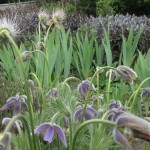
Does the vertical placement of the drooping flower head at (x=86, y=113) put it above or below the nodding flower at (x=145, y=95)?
above

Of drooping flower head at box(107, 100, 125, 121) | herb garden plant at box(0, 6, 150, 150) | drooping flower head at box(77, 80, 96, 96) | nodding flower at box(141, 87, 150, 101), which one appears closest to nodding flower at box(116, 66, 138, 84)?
herb garden plant at box(0, 6, 150, 150)

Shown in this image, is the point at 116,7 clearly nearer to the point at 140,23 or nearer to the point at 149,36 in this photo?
the point at 140,23

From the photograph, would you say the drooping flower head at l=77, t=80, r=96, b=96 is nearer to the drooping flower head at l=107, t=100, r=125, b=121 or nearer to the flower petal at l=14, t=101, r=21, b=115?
the drooping flower head at l=107, t=100, r=125, b=121

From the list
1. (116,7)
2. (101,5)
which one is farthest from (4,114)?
(116,7)

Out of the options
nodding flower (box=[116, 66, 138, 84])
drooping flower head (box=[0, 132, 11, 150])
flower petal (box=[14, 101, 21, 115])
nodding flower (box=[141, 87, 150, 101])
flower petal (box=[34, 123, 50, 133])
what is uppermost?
drooping flower head (box=[0, 132, 11, 150])

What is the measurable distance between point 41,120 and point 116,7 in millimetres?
9637

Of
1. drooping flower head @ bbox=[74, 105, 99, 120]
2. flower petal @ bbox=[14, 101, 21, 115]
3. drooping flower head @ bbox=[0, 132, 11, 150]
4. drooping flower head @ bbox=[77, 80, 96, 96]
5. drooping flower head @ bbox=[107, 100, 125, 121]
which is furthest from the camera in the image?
drooping flower head @ bbox=[77, 80, 96, 96]

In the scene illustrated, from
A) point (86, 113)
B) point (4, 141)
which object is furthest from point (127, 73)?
point (4, 141)

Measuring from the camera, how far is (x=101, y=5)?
9820mm

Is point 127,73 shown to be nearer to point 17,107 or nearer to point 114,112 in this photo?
point 114,112

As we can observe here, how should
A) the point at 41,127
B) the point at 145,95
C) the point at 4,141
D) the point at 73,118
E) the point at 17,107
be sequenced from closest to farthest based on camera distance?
the point at 4,141, the point at 41,127, the point at 73,118, the point at 17,107, the point at 145,95

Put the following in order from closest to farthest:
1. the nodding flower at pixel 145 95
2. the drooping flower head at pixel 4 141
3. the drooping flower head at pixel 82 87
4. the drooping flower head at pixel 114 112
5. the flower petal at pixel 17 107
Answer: the drooping flower head at pixel 4 141 < the drooping flower head at pixel 114 112 < the flower petal at pixel 17 107 < the drooping flower head at pixel 82 87 < the nodding flower at pixel 145 95

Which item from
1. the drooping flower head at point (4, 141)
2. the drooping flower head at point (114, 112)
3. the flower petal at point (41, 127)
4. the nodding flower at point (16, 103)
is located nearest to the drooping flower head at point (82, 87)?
the drooping flower head at point (114, 112)

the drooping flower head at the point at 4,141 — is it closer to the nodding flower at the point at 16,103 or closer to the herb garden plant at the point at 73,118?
the herb garden plant at the point at 73,118
